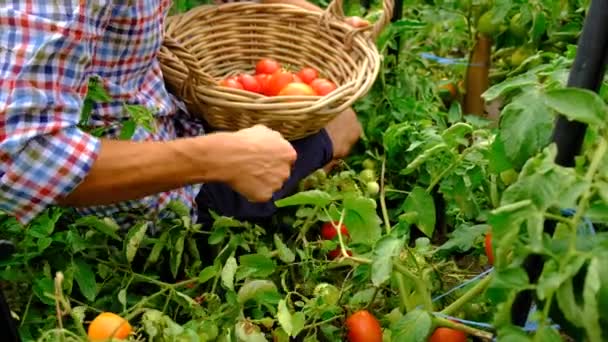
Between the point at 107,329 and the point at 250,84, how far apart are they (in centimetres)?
83

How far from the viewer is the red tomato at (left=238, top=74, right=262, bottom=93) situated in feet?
6.18

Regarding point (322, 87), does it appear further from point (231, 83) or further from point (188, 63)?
point (188, 63)

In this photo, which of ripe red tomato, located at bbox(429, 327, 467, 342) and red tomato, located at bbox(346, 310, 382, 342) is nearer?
ripe red tomato, located at bbox(429, 327, 467, 342)

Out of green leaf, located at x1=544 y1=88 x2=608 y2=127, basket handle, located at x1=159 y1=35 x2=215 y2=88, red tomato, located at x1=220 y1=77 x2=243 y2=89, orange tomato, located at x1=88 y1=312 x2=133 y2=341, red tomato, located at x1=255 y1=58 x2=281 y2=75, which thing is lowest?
orange tomato, located at x1=88 y1=312 x2=133 y2=341

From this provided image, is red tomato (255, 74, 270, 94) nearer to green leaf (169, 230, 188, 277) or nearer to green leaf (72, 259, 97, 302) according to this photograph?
green leaf (169, 230, 188, 277)

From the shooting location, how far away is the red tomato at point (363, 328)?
137 centimetres

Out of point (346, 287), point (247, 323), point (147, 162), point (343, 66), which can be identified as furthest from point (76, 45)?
point (343, 66)

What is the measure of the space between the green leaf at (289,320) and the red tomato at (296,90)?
57cm

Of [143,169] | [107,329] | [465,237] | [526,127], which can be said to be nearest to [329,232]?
[465,237]

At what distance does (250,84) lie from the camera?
1.89 metres

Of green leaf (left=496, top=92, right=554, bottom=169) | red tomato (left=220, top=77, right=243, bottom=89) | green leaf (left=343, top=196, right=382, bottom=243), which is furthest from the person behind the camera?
red tomato (left=220, top=77, right=243, bottom=89)

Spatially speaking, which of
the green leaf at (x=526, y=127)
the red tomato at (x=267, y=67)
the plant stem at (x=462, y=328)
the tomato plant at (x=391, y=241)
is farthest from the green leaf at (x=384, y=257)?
the red tomato at (x=267, y=67)

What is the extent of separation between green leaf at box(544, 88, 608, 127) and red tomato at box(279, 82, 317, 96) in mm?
887

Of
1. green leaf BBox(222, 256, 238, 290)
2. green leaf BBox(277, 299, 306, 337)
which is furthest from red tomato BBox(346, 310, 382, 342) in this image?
green leaf BBox(222, 256, 238, 290)
